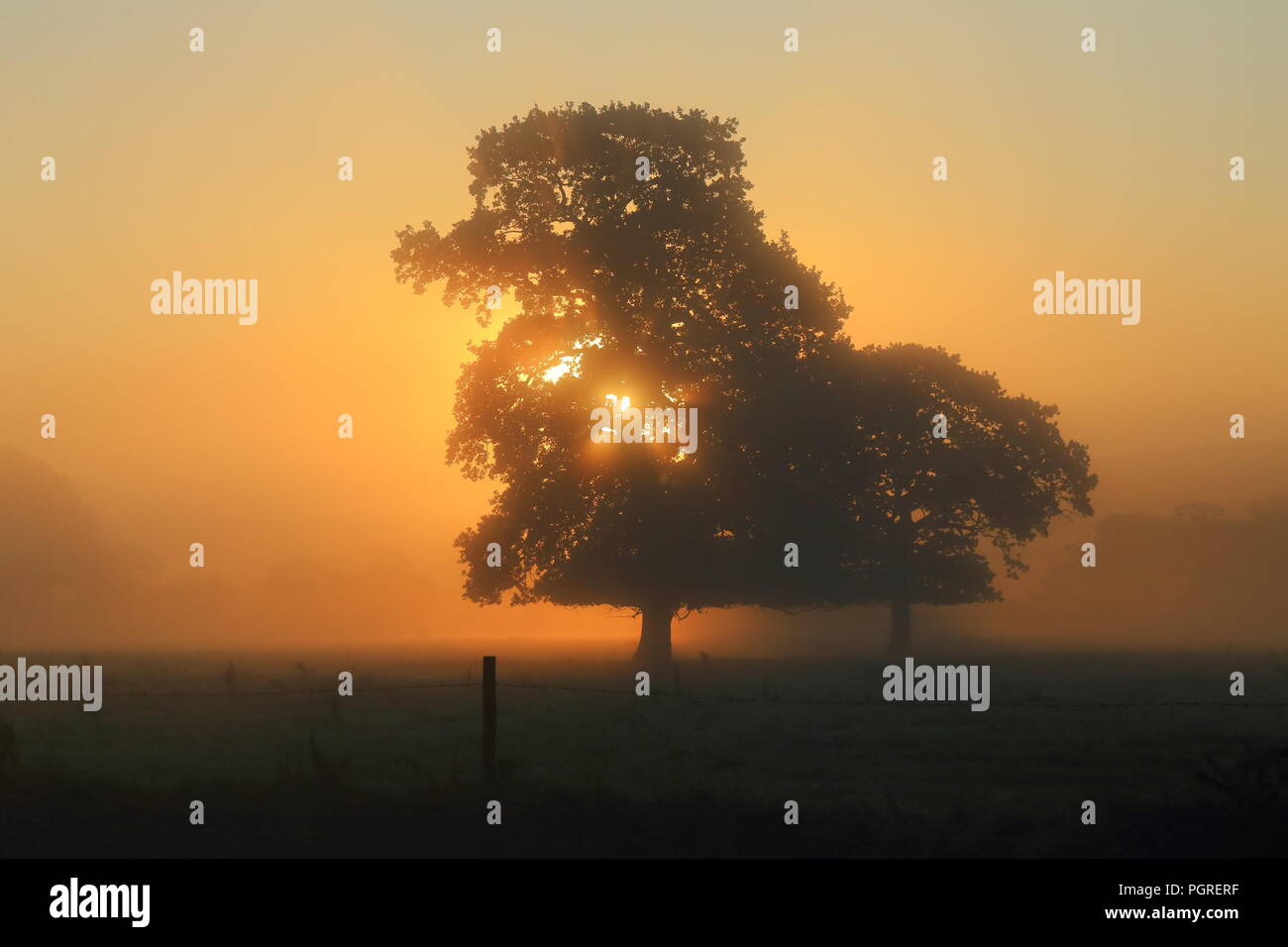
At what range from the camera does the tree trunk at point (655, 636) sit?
4338 centimetres

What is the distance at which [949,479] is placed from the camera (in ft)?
161

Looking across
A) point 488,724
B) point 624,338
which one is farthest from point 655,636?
point 488,724

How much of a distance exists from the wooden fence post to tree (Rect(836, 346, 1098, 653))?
31009 millimetres

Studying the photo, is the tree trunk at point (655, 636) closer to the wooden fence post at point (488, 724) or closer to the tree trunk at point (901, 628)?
the tree trunk at point (901, 628)

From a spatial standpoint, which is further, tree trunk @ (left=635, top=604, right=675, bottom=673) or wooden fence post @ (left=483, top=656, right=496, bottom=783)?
tree trunk @ (left=635, top=604, right=675, bottom=673)

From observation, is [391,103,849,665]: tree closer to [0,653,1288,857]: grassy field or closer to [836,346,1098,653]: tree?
[836,346,1098,653]: tree

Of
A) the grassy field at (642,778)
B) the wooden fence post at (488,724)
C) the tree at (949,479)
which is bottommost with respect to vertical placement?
the grassy field at (642,778)

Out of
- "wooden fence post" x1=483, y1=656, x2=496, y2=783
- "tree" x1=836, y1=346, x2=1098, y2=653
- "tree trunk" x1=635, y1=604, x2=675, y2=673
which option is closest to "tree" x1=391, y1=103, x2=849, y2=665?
"tree trunk" x1=635, y1=604, x2=675, y2=673

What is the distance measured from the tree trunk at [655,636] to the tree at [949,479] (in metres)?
7.22

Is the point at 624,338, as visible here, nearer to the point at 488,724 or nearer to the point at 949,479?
the point at 949,479

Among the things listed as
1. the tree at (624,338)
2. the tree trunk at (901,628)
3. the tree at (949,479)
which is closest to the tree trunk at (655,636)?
the tree at (624,338)

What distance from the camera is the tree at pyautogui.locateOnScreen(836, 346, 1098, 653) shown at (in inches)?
1871

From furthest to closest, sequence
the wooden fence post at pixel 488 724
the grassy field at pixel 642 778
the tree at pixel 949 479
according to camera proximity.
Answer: the tree at pixel 949 479, the wooden fence post at pixel 488 724, the grassy field at pixel 642 778

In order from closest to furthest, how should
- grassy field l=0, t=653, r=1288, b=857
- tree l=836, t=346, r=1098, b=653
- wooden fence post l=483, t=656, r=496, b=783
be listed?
grassy field l=0, t=653, r=1288, b=857
wooden fence post l=483, t=656, r=496, b=783
tree l=836, t=346, r=1098, b=653
